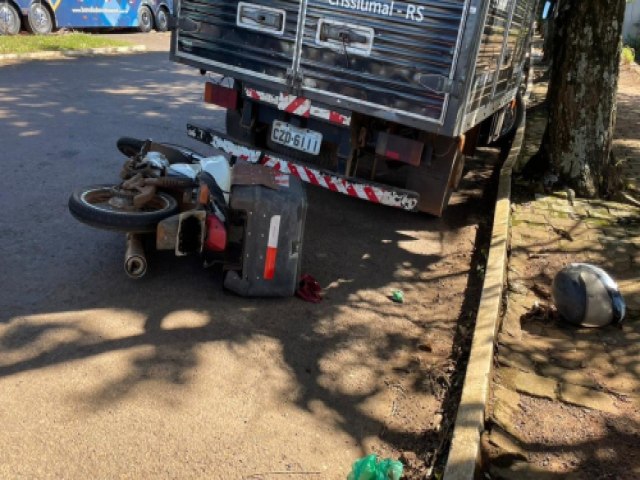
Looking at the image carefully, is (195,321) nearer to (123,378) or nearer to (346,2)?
(123,378)

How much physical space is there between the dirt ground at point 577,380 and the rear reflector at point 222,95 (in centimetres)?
313

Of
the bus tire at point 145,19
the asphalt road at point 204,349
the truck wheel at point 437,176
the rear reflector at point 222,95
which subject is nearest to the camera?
the asphalt road at point 204,349

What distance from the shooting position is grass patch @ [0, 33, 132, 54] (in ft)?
44.7

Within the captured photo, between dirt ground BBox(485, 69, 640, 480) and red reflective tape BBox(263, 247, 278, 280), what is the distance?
1.72 m

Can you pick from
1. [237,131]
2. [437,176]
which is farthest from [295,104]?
[437,176]

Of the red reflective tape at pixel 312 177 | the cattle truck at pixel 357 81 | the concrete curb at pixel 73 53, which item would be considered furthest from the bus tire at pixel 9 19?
the red reflective tape at pixel 312 177

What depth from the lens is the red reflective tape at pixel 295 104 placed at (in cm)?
573

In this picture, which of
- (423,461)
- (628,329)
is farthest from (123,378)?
(628,329)

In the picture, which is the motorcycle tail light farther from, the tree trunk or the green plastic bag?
the tree trunk

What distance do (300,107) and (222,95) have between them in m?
1.06

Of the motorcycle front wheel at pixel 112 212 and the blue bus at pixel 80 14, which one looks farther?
the blue bus at pixel 80 14

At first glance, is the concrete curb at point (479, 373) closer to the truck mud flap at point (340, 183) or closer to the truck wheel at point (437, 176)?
the truck wheel at point (437, 176)

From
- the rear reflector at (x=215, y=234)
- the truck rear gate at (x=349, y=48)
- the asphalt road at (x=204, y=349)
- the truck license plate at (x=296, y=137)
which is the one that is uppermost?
the truck rear gate at (x=349, y=48)

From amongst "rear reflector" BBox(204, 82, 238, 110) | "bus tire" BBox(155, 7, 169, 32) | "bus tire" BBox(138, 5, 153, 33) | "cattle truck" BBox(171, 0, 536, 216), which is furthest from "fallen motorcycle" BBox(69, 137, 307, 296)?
"bus tire" BBox(155, 7, 169, 32)
